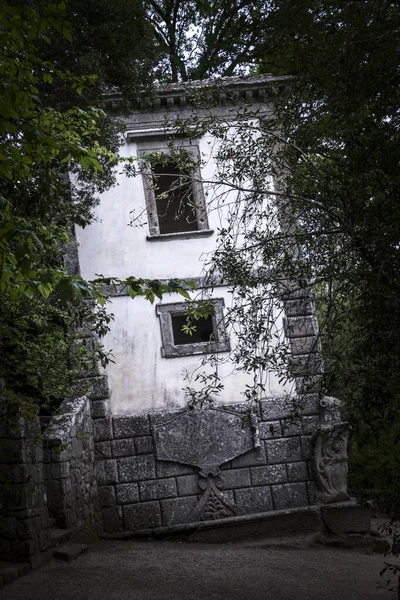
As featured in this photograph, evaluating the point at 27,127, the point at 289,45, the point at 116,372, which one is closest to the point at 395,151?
the point at 289,45

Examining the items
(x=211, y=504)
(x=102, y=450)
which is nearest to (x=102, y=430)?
(x=102, y=450)

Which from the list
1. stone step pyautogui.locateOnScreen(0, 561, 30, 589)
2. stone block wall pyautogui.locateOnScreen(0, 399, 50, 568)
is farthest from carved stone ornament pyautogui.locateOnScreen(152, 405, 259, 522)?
stone step pyautogui.locateOnScreen(0, 561, 30, 589)

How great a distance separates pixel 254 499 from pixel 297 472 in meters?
0.80

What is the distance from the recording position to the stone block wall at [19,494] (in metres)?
7.71

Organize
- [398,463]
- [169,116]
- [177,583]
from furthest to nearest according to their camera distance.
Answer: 1. [169,116]
2. [177,583]
3. [398,463]

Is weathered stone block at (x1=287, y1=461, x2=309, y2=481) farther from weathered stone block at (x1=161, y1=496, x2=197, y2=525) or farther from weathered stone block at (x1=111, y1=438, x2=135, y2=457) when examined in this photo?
weathered stone block at (x1=111, y1=438, x2=135, y2=457)

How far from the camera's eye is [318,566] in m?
8.89

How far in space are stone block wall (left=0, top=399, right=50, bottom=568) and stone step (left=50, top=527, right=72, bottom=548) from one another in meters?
0.53

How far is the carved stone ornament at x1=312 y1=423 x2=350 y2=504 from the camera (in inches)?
444

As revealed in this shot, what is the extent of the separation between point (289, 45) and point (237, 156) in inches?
74.4

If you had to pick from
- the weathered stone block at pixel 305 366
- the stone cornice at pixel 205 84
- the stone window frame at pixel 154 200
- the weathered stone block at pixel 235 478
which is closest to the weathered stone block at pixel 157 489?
the weathered stone block at pixel 235 478

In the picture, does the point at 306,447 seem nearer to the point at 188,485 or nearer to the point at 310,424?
the point at 310,424

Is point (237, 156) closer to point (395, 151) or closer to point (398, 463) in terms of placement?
point (395, 151)

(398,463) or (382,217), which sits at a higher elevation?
(382,217)
